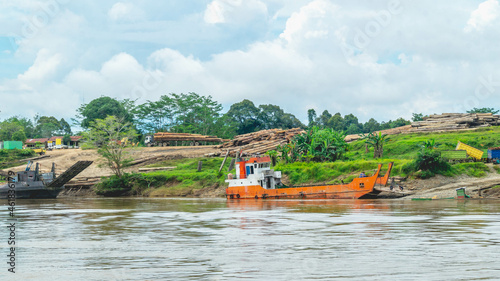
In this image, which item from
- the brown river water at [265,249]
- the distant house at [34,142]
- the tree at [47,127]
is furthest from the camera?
the tree at [47,127]

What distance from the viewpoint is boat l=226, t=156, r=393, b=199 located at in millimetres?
37500

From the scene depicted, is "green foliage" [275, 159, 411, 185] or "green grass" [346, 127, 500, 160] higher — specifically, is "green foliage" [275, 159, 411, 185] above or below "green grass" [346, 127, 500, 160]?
below

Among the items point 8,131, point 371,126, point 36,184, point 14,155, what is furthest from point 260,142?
point 8,131

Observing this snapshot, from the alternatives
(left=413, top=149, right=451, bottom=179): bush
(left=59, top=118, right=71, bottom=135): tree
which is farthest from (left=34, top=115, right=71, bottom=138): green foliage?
(left=413, top=149, right=451, bottom=179): bush

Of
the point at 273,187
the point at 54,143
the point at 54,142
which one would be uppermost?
the point at 54,142

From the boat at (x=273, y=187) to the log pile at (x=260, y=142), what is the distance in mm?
17982

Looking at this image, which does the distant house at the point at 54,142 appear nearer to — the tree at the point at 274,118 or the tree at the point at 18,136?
the tree at the point at 18,136

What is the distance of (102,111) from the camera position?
97.6 metres

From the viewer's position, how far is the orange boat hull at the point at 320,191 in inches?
1463

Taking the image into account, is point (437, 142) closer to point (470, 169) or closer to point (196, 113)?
point (470, 169)

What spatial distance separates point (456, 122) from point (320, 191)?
29345 mm

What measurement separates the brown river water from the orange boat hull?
16.2 metres

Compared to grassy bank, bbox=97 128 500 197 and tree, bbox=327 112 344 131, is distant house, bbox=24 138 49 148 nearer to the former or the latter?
grassy bank, bbox=97 128 500 197

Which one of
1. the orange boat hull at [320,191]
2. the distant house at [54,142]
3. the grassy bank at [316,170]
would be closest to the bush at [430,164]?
the grassy bank at [316,170]
